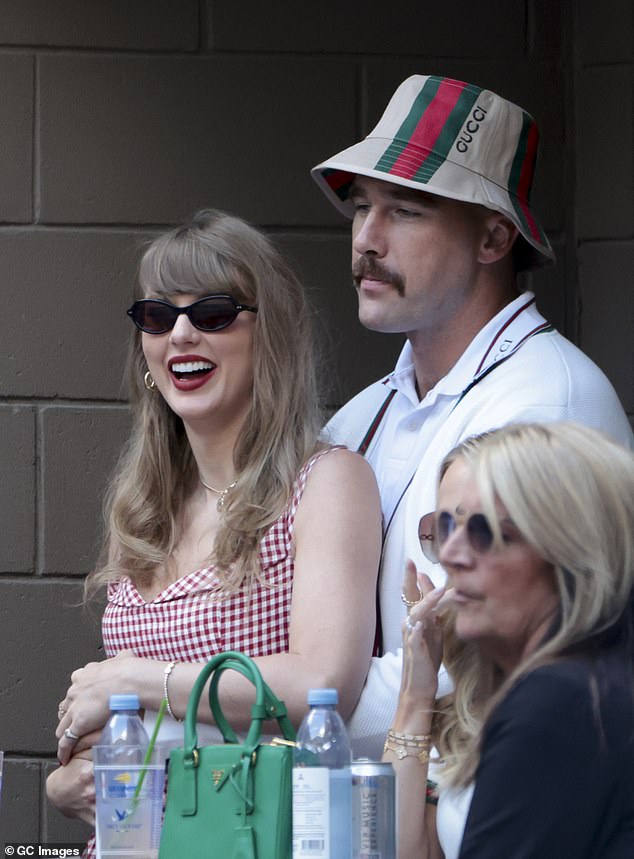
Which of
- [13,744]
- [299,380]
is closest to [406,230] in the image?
[299,380]

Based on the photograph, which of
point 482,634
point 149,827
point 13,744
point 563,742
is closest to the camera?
point 563,742

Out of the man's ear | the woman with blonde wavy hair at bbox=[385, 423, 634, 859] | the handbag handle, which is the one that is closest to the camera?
the woman with blonde wavy hair at bbox=[385, 423, 634, 859]

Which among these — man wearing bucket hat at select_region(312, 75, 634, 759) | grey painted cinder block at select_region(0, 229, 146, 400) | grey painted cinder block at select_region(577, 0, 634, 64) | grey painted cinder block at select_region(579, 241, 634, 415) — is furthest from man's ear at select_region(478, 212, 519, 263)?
grey painted cinder block at select_region(0, 229, 146, 400)

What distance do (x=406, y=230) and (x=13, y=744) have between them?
172 cm

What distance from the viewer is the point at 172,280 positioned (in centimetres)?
315

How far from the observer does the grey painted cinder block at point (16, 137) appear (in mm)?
4070

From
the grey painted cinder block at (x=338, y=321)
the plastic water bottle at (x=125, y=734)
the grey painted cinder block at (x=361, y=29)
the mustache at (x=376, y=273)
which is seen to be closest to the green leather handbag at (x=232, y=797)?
the plastic water bottle at (x=125, y=734)

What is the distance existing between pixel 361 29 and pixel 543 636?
8.28ft

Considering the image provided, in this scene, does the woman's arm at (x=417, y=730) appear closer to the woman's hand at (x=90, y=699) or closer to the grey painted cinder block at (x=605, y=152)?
the woman's hand at (x=90, y=699)

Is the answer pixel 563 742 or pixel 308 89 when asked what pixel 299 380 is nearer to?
pixel 308 89

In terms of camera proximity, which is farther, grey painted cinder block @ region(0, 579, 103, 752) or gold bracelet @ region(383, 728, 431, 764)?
grey painted cinder block @ region(0, 579, 103, 752)

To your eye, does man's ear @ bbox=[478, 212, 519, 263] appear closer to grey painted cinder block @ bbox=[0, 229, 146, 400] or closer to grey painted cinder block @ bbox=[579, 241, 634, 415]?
grey painted cinder block @ bbox=[579, 241, 634, 415]

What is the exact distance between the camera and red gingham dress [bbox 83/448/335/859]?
296 centimetres

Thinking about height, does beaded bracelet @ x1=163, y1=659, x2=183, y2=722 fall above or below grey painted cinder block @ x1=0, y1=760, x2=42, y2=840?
above
